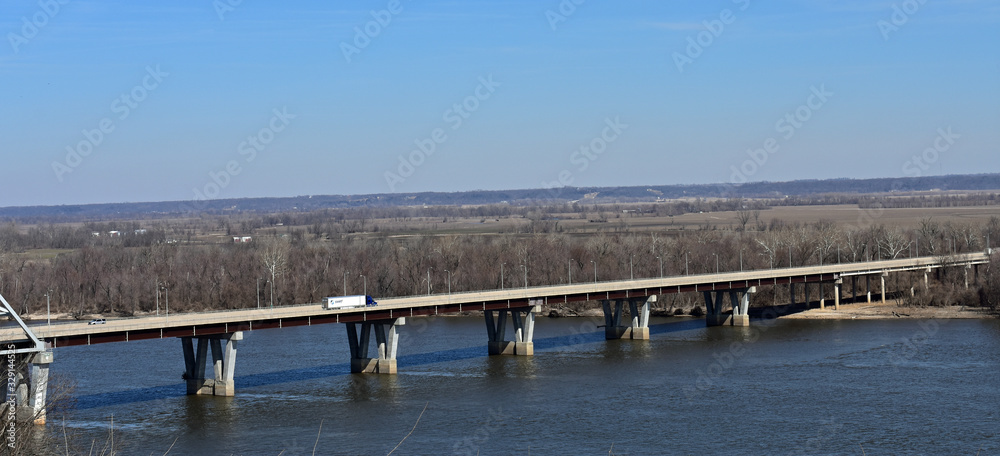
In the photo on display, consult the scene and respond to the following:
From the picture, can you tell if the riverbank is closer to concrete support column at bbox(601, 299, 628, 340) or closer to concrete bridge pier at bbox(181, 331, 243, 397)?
concrete support column at bbox(601, 299, 628, 340)

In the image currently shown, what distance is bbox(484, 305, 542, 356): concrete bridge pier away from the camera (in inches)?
3083

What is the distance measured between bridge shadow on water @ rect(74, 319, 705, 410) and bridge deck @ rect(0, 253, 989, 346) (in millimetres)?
3182

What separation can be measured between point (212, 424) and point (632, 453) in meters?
20.5

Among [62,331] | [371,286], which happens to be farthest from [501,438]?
[371,286]

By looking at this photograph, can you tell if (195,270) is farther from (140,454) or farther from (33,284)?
(140,454)

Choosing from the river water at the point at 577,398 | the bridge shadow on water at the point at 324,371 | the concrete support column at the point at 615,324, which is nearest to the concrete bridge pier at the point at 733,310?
the bridge shadow on water at the point at 324,371

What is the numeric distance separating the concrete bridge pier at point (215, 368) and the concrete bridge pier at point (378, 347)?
9795mm

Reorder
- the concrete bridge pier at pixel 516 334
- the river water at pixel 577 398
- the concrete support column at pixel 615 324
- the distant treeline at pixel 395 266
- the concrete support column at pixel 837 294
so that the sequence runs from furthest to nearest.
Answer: the distant treeline at pixel 395 266 → the concrete support column at pixel 837 294 → the concrete support column at pixel 615 324 → the concrete bridge pier at pixel 516 334 → the river water at pixel 577 398

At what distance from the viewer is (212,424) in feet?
176

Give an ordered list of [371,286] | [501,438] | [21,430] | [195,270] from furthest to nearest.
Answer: [195,270] < [371,286] < [501,438] < [21,430]

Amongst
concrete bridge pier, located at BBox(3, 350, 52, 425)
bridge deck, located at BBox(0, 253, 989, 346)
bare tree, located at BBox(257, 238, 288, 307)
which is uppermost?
bare tree, located at BBox(257, 238, 288, 307)

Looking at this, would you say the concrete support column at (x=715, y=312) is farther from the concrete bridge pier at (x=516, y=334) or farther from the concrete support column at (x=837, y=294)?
the concrete bridge pier at (x=516, y=334)

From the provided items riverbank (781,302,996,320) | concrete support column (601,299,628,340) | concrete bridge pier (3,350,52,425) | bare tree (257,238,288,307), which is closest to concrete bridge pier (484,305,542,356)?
concrete support column (601,299,628,340)

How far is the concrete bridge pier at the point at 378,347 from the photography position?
69.7 m
